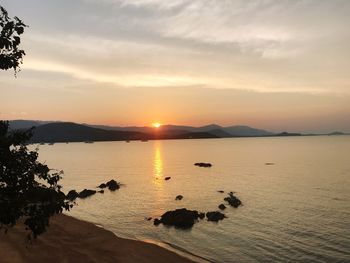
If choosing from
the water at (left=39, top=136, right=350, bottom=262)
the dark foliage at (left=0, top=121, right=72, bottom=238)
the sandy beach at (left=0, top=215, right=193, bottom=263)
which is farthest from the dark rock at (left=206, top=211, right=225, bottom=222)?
the dark foliage at (left=0, top=121, right=72, bottom=238)

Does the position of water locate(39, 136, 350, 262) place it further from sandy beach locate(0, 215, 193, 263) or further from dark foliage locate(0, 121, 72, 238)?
dark foliage locate(0, 121, 72, 238)

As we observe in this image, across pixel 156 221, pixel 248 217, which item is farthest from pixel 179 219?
pixel 248 217

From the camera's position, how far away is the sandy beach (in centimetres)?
3052

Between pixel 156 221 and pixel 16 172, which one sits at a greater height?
pixel 16 172

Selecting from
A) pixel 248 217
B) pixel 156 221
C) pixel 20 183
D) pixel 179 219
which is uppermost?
pixel 20 183

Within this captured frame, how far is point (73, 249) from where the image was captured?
3344 cm

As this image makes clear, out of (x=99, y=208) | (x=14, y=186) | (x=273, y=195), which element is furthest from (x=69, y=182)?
(x=14, y=186)

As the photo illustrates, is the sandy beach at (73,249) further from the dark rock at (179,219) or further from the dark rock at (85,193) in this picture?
the dark rock at (85,193)

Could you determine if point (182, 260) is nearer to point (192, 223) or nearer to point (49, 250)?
point (49, 250)

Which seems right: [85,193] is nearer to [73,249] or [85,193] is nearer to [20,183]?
[73,249]

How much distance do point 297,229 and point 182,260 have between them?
21214 mm

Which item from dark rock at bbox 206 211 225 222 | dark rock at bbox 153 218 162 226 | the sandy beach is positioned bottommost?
dark rock at bbox 153 218 162 226

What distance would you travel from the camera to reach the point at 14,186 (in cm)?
1484

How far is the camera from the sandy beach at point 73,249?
30.5m
